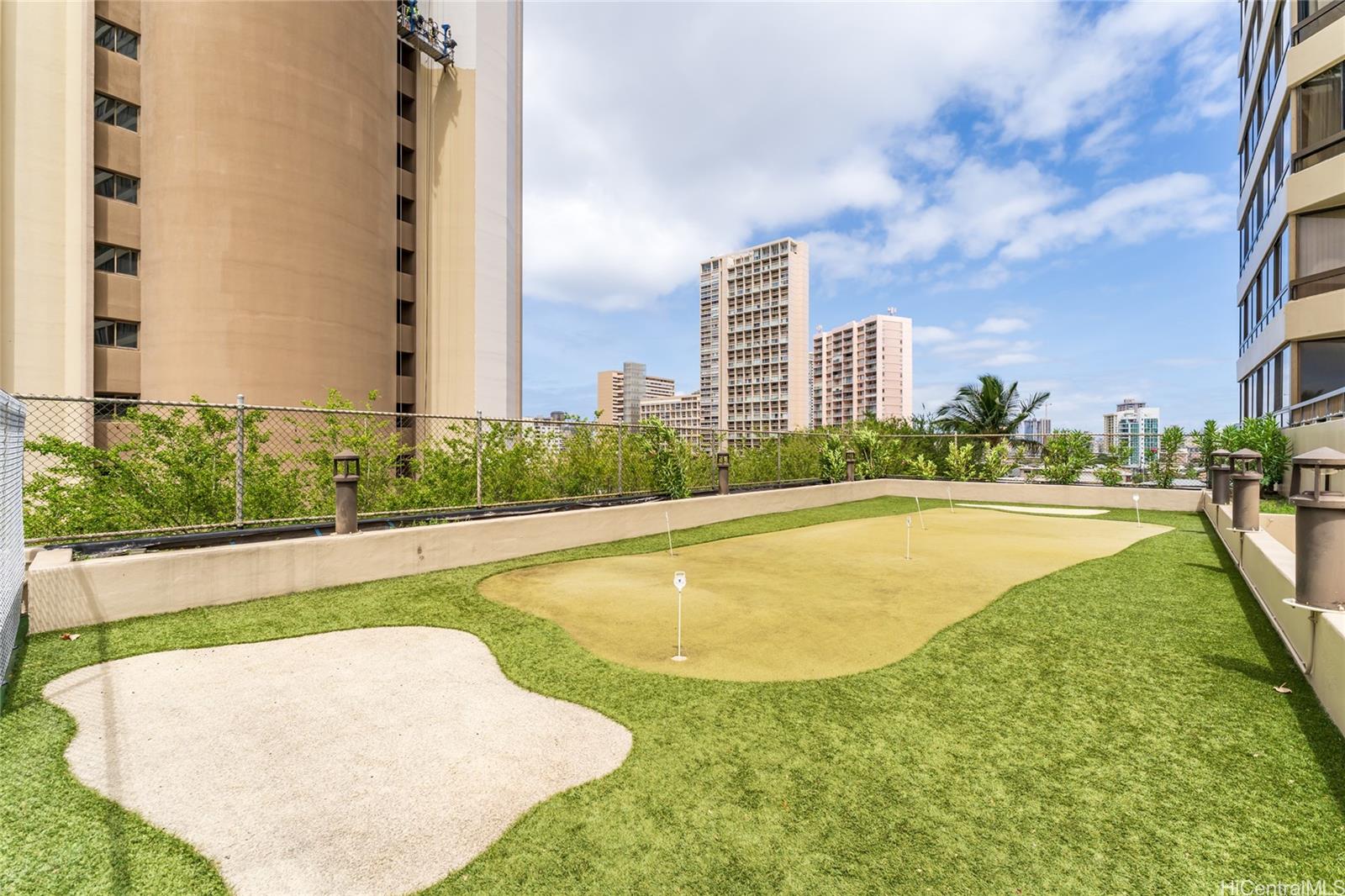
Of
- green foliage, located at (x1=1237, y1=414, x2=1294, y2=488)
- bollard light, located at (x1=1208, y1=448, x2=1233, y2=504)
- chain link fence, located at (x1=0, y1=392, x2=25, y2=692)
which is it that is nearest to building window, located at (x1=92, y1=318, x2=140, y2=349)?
chain link fence, located at (x1=0, y1=392, x2=25, y2=692)

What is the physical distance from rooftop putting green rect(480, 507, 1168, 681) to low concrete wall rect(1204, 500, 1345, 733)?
2.16 metres

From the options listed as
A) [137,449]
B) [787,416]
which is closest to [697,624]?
[137,449]

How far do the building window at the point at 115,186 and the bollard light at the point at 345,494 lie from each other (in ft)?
78.0

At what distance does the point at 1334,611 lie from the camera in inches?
155

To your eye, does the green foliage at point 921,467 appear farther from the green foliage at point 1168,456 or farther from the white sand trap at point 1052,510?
the green foliage at point 1168,456

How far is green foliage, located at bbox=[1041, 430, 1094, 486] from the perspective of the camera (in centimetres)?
1958

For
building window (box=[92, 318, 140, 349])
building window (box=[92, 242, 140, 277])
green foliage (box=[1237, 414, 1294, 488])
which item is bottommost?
green foliage (box=[1237, 414, 1294, 488])

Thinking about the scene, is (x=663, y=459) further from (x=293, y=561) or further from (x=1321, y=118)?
(x=1321, y=118)

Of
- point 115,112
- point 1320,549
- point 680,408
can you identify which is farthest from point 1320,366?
point 680,408

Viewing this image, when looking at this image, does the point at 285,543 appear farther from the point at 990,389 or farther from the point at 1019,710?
the point at 990,389

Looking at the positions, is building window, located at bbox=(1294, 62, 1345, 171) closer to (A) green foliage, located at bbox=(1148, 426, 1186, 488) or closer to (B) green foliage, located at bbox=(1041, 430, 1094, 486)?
(A) green foliage, located at bbox=(1148, 426, 1186, 488)

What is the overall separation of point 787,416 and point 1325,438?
299 ft

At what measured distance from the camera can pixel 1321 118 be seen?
1703 centimetres

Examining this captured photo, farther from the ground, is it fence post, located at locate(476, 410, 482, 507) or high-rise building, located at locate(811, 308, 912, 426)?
high-rise building, located at locate(811, 308, 912, 426)
